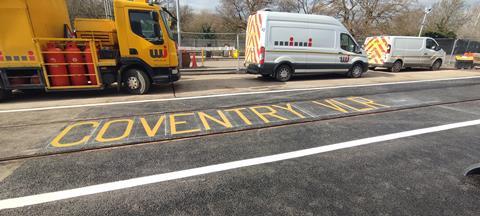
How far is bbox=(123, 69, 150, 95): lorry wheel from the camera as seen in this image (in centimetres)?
719

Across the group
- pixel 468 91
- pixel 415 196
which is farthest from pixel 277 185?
pixel 468 91

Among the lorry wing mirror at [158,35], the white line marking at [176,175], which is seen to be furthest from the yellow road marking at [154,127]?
the lorry wing mirror at [158,35]

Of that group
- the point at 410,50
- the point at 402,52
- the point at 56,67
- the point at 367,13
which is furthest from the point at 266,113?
the point at 367,13

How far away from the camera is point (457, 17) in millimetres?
37156

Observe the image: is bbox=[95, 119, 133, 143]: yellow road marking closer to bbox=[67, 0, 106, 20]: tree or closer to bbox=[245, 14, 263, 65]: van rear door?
bbox=[245, 14, 263, 65]: van rear door

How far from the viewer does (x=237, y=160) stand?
3.30 metres

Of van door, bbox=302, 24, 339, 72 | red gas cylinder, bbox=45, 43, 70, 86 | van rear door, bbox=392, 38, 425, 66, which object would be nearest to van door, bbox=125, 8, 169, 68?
red gas cylinder, bbox=45, 43, 70, 86

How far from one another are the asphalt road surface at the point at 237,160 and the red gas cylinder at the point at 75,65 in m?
1.30

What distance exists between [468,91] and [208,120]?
10.2 meters

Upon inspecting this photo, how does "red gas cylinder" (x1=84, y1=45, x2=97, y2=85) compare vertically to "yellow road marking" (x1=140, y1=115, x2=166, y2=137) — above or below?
above

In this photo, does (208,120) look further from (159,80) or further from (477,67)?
(477,67)

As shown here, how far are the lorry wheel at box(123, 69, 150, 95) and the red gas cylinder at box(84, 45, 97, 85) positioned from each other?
839mm

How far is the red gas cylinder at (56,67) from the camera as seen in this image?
6344mm

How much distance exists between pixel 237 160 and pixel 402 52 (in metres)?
15.1
